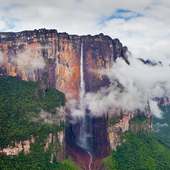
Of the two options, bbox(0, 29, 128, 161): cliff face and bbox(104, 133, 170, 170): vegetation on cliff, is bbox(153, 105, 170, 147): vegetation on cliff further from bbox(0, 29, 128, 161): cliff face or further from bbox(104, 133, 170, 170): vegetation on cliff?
bbox(0, 29, 128, 161): cliff face

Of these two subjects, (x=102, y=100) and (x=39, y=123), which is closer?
(x=39, y=123)

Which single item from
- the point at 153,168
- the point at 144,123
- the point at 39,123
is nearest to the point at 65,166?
the point at 39,123

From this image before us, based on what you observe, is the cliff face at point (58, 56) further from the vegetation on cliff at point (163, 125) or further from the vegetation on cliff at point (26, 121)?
the vegetation on cliff at point (163, 125)

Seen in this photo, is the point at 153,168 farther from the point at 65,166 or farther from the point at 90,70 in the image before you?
the point at 90,70

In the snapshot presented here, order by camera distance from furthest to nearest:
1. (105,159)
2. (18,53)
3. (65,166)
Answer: (18,53), (105,159), (65,166)

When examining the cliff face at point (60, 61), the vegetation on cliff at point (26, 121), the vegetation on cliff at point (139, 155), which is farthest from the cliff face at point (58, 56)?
the vegetation on cliff at point (139, 155)

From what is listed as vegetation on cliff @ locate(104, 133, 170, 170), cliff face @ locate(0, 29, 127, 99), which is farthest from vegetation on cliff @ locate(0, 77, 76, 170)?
vegetation on cliff @ locate(104, 133, 170, 170)
